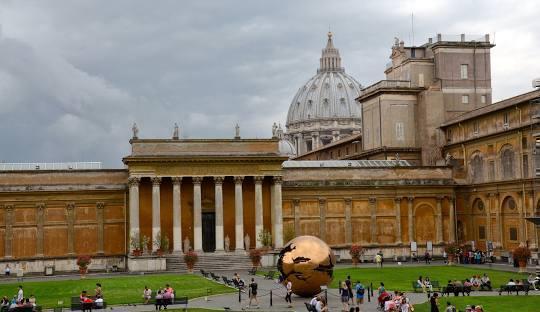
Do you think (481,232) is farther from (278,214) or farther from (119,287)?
(119,287)

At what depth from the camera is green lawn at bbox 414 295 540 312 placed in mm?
36444

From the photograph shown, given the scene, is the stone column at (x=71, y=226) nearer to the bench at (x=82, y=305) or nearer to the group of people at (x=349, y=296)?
the bench at (x=82, y=305)

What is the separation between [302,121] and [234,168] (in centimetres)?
12283

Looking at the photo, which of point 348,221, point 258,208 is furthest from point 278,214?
point 348,221

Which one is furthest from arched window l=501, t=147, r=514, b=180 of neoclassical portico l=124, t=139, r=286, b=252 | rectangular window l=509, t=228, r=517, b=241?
neoclassical portico l=124, t=139, r=286, b=252

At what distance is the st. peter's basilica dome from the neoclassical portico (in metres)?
112

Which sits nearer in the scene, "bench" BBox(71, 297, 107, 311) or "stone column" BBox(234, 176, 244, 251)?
"bench" BBox(71, 297, 107, 311)

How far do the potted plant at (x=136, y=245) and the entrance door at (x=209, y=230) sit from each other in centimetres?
613

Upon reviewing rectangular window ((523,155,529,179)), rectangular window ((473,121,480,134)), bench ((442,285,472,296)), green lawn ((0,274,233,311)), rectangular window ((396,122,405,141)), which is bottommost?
green lawn ((0,274,233,311))

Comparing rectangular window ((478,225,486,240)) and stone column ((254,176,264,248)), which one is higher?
stone column ((254,176,264,248))

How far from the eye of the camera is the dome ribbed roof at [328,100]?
188 meters

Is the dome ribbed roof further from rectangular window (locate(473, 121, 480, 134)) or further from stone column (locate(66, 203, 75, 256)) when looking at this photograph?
stone column (locate(66, 203, 75, 256))

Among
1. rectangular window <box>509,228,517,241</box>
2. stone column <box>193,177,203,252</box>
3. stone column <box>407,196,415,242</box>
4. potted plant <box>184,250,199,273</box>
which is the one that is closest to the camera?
potted plant <box>184,250,199,273</box>

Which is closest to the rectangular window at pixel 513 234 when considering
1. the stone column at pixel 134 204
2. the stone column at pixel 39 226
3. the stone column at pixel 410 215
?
the stone column at pixel 410 215
